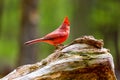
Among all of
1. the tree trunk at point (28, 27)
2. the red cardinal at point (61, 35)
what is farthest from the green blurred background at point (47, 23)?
the red cardinal at point (61, 35)

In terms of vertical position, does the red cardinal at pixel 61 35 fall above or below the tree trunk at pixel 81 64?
above

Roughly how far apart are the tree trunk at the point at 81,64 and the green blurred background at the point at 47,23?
7.95 m

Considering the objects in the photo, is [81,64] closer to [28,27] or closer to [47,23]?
[28,27]

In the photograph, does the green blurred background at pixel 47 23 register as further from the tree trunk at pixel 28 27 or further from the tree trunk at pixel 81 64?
the tree trunk at pixel 81 64

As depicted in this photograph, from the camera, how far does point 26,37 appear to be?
13422 mm

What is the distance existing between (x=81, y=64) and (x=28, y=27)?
8.33m

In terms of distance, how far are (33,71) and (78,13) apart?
12735 mm

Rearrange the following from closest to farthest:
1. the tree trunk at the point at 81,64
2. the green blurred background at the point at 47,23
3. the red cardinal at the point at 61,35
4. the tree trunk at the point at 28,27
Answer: the tree trunk at the point at 81,64
the red cardinal at the point at 61,35
the tree trunk at the point at 28,27
the green blurred background at the point at 47,23

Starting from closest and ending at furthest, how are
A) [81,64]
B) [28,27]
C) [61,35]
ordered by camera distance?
[81,64] < [61,35] < [28,27]

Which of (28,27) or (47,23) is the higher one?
(28,27)

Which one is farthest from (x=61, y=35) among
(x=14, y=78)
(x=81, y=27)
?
(x=81, y=27)

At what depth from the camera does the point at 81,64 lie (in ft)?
16.4

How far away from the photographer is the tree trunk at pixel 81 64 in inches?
197

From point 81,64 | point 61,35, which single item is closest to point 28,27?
point 61,35
